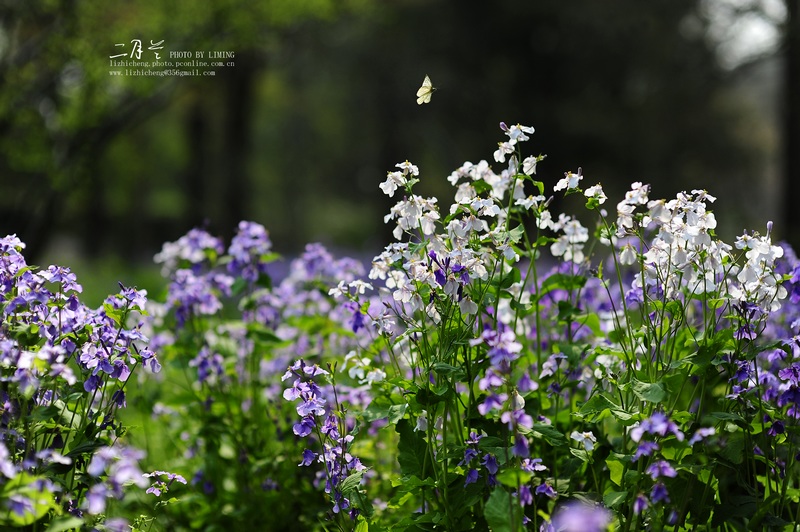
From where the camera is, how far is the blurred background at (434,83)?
858cm

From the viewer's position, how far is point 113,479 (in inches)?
56.0

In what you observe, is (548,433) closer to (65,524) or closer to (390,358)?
(390,358)

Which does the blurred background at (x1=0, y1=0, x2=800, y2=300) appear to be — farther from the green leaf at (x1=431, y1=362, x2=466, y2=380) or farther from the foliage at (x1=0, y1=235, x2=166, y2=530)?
the green leaf at (x1=431, y1=362, x2=466, y2=380)

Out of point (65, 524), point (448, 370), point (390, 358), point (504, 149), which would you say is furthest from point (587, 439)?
point (65, 524)

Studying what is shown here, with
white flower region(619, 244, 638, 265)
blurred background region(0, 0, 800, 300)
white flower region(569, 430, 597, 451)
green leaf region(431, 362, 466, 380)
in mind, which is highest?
blurred background region(0, 0, 800, 300)

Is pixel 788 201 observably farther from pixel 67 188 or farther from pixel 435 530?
pixel 435 530

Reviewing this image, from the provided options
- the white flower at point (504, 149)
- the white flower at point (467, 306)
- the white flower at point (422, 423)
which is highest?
the white flower at point (504, 149)

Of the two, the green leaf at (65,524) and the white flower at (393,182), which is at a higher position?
the white flower at (393,182)

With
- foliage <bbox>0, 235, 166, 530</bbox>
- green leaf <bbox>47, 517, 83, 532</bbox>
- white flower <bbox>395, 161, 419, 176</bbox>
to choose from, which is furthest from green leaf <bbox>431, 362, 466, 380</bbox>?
green leaf <bbox>47, 517, 83, 532</bbox>

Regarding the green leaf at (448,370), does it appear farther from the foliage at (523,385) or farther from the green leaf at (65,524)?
the green leaf at (65,524)

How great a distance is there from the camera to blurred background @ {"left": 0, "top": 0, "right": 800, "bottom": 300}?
8578mm

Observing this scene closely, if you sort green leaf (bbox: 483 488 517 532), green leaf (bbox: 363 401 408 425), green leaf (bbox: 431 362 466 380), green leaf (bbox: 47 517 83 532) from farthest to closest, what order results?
green leaf (bbox: 363 401 408 425)
green leaf (bbox: 431 362 466 380)
green leaf (bbox: 483 488 517 532)
green leaf (bbox: 47 517 83 532)

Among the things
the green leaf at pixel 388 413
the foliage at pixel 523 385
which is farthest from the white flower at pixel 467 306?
the green leaf at pixel 388 413

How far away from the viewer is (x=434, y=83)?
47.1 ft
